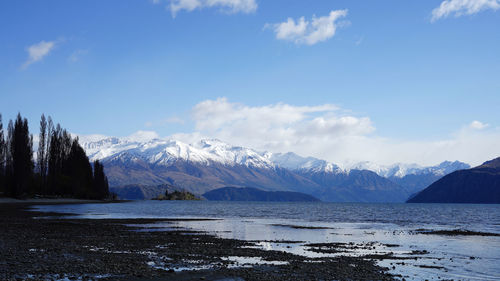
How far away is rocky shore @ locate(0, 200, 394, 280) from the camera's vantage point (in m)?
23.2

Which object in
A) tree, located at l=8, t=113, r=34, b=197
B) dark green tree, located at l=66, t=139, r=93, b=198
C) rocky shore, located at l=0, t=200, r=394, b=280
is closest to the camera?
rocky shore, located at l=0, t=200, r=394, b=280

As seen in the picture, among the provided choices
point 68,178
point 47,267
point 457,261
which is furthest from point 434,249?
point 68,178

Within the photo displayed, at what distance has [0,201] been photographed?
11994 centimetres

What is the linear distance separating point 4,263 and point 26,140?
119112 millimetres

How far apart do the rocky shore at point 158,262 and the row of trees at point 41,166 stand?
325 ft

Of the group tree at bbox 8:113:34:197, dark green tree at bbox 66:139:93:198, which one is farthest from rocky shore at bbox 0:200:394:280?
dark green tree at bbox 66:139:93:198

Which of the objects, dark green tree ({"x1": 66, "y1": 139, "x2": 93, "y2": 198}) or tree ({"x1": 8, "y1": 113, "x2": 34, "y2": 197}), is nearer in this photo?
tree ({"x1": 8, "y1": 113, "x2": 34, "y2": 197})

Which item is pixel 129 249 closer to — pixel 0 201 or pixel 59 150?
pixel 0 201

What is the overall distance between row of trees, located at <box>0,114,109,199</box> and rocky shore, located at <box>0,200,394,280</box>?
325 ft

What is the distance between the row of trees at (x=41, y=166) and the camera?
12812cm

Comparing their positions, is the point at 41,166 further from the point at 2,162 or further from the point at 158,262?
the point at 158,262

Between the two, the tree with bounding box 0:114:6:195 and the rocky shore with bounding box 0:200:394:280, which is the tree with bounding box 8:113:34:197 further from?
the rocky shore with bounding box 0:200:394:280

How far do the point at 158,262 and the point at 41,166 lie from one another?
161935 millimetres

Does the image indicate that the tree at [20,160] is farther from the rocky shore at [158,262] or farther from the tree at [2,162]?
the rocky shore at [158,262]
